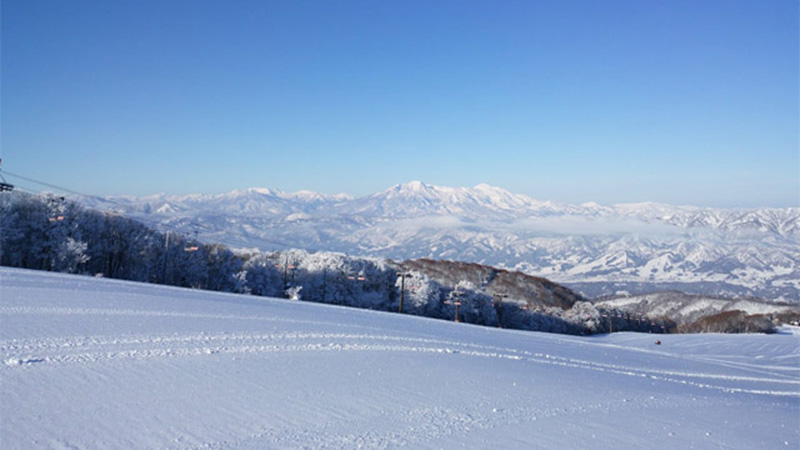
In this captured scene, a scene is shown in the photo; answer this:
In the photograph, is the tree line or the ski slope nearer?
the ski slope

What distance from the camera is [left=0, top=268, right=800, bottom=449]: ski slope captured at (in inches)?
278

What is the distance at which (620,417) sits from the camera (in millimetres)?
10250

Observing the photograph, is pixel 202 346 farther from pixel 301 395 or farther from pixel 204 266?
pixel 204 266

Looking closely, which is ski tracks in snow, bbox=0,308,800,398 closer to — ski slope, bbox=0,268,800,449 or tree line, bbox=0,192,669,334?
ski slope, bbox=0,268,800,449

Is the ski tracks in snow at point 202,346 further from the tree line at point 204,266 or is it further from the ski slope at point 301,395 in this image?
the tree line at point 204,266

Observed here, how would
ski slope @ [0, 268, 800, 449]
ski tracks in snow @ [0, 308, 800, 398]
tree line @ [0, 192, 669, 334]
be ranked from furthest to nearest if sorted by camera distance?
1. tree line @ [0, 192, 669, 334]
2. ski tracks in snow @ [0, 308, 800, 398]
3. ski slope @ [0, 268, 800, 449]

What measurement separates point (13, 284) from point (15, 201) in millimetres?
45686

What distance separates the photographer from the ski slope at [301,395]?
705 cm

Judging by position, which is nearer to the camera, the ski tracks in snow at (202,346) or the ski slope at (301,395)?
the ski slope at (301,395)

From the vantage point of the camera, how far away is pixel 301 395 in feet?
30.3

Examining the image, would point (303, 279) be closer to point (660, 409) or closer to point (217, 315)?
point (217, 315)

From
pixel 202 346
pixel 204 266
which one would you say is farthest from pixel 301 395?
pixel 204 266

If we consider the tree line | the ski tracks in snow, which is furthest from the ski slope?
the tree line

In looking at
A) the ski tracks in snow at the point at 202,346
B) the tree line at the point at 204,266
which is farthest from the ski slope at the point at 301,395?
the tree line at the point at 204,266
